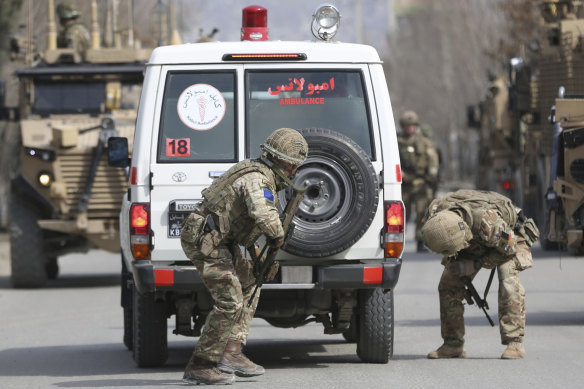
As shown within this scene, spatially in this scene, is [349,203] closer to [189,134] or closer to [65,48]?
[189,134]

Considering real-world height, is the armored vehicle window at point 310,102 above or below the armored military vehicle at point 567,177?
above

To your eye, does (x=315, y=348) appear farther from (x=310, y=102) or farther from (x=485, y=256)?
(x=310, y=102)

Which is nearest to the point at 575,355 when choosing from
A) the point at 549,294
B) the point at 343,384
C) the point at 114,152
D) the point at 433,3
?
the point at 343,384

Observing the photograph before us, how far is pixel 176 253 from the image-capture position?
359 inches

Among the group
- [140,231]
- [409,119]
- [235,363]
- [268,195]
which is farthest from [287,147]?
[409,119]

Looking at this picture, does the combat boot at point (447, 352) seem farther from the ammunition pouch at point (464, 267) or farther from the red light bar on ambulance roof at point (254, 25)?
the red light bar on ambulance roof at point (254, 25)

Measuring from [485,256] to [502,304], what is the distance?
0.35 m

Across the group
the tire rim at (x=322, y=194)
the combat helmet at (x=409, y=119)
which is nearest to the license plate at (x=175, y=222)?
the tire rim at (x=322, y=194)

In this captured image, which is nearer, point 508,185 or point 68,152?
point 68,152

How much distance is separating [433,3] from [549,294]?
2233 inches

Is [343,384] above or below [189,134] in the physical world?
below

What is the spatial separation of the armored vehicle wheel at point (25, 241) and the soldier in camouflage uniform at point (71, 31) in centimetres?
276

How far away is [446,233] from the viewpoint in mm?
9352

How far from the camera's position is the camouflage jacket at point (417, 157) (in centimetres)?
2142
